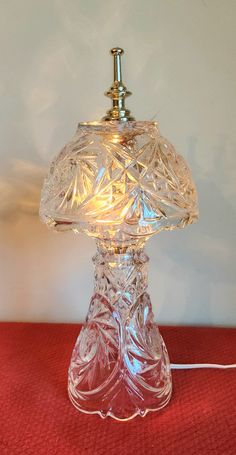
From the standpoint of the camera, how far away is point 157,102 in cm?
87

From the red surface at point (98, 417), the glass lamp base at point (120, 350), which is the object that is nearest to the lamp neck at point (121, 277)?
the glass lamp base at point (120, 350)

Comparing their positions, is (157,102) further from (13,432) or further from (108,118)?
(13,432)

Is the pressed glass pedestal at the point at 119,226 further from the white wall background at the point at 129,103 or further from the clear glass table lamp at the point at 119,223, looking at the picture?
the white wall background at the point at 129,103

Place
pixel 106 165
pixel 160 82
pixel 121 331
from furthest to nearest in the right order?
pixel 160 82, pixel 121 331, pixel 106 165

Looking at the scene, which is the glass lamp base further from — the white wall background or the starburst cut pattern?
the white wall background

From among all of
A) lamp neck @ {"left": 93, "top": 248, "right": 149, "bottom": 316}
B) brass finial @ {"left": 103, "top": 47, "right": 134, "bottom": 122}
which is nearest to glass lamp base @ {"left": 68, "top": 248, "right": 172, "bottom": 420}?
lamp neck @ {"left": 93, "top": 248, "right": 149, "bottom": 316}

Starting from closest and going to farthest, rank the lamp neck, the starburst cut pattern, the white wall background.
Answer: the starburst cut pattern → the lamp neck → the white wall background

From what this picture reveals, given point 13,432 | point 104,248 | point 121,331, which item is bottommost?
point 13,432

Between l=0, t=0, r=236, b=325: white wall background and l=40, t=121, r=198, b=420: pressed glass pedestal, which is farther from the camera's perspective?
l=0, t=0, r=236, b=325: white wall background

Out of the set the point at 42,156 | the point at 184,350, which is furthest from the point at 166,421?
the point at 42,156

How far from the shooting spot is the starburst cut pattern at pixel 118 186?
601 mm

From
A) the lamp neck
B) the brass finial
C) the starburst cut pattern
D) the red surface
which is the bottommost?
the red surface

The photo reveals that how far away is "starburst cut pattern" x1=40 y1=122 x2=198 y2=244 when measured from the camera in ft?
1.97

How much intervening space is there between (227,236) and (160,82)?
0.33 m
